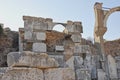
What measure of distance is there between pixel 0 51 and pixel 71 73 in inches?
260

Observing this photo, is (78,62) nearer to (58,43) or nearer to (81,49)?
(81,49)

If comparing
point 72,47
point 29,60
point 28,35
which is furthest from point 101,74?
point 29,60

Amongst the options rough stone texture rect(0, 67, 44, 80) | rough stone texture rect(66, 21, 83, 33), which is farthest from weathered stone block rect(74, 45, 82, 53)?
rough stone texture rect(0, 67, 44, 80)

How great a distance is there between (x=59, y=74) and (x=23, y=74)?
75 centimetres

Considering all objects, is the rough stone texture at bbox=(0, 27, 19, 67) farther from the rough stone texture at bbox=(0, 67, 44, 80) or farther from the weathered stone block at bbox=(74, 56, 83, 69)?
the rough stone texture at bbox=(0, 67, 44, 80)

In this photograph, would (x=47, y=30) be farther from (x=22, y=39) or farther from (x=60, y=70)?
(x=60, y=70)

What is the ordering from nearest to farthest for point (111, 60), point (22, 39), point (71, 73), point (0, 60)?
1. point (71, 73)
2. point (0, 60)
3. point (22, 39)
4. point (111, 60)

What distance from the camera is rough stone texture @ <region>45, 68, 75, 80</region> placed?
4.53 m

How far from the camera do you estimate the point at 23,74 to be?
4.23m

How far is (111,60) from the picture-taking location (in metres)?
13.9

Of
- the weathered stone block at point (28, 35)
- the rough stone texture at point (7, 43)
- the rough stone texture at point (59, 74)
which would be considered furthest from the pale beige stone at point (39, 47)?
the rough stone texture at point (59, 74)

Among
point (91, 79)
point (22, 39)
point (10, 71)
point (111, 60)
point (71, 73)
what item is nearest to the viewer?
point (10, 71)

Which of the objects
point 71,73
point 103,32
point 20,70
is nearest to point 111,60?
point 103,32

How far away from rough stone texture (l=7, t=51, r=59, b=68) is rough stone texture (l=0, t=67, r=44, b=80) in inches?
4.6
